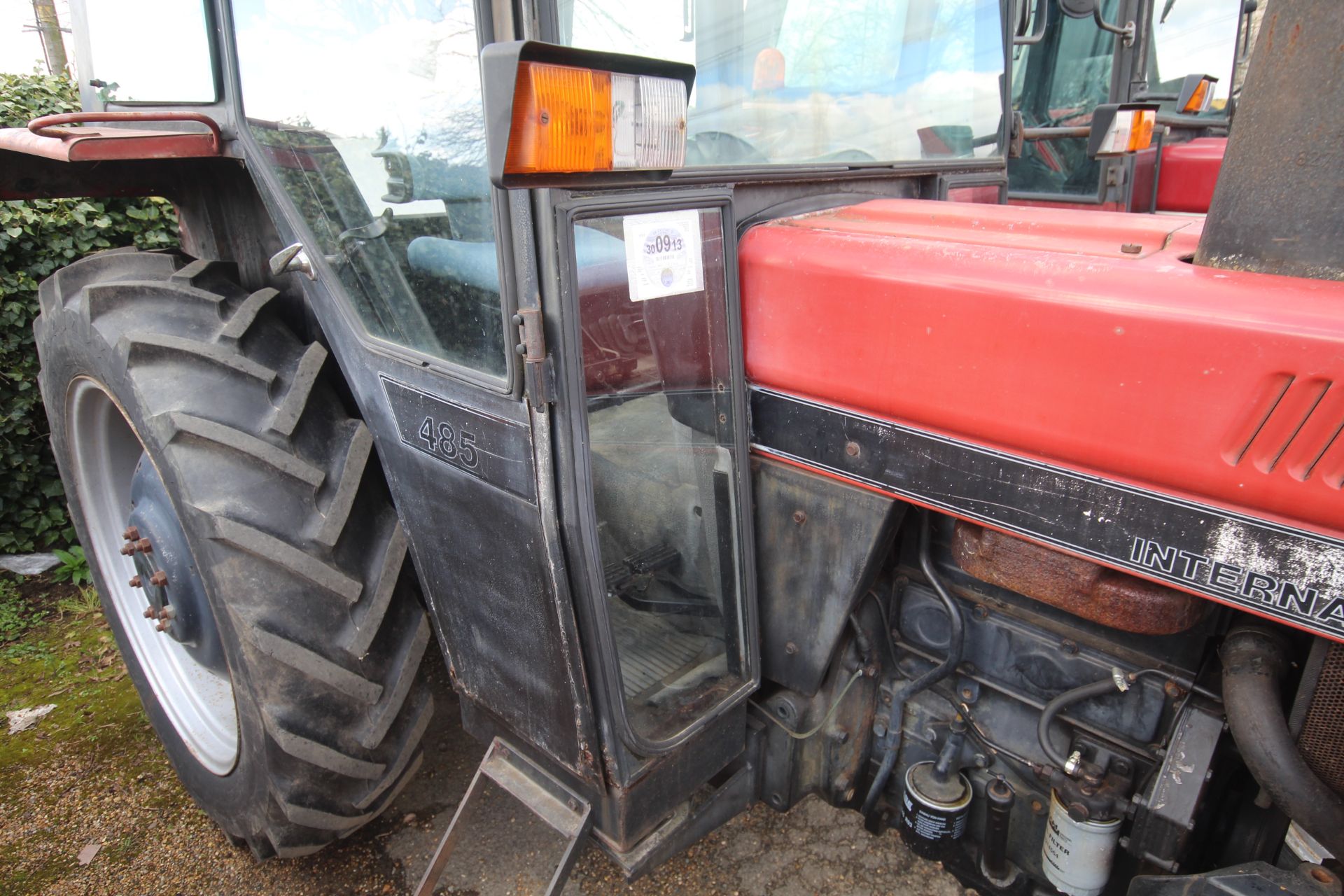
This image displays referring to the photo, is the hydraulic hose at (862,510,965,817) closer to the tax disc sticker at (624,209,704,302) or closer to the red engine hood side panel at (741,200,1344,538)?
the red engine hood side panel at (741,200,1344,538)

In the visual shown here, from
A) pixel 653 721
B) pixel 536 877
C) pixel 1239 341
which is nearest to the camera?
pixel 1239 341

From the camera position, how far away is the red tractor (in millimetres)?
949

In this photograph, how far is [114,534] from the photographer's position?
2.09m

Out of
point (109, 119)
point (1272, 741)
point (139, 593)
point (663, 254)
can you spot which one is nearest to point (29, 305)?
point (139, 593)

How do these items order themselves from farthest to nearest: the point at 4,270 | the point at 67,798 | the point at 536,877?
1. the point at 4,270
2. the point at 67,798
3. the point at 536,877

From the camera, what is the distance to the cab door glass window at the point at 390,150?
1136 millimetres

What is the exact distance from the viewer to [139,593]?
81.2 inches

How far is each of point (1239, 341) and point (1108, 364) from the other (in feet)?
0.42

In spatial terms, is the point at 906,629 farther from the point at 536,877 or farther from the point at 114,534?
the point at 114,534

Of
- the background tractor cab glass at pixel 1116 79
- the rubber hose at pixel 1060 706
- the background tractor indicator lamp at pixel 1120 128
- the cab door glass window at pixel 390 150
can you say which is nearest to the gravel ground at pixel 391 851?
the rubber hose at pixel 1060 706

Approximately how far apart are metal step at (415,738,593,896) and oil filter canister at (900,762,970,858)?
551mm

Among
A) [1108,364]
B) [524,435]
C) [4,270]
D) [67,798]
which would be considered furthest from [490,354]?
[4,270]

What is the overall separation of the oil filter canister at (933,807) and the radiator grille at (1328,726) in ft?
1.75

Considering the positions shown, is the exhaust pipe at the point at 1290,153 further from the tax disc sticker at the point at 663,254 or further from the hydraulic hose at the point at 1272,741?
the tax disc sticker at the point at 663,254
